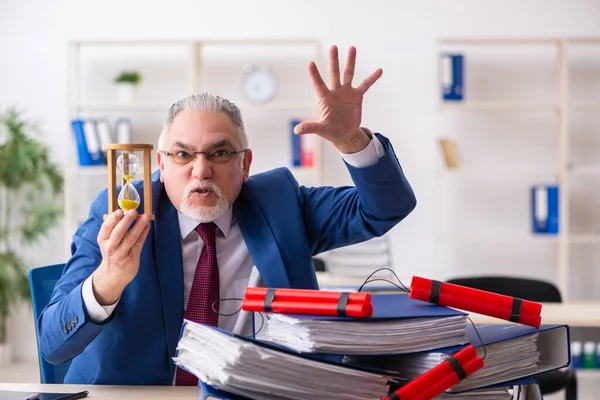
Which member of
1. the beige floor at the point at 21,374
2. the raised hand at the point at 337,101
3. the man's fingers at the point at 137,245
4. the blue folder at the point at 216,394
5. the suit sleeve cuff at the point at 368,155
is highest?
the raised hand at the point at 337,101

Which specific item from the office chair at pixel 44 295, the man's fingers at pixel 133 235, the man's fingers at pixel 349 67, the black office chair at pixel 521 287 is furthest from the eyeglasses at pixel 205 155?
the black office chair at pixel 521 287

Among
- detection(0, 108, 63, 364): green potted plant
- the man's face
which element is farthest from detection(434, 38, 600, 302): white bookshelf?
the man's face

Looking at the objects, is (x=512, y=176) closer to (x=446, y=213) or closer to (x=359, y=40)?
(x=446, y=213)

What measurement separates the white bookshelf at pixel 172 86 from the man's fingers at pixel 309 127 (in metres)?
3.90

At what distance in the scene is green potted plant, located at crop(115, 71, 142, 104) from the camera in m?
5.41

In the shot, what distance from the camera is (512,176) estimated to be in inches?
214

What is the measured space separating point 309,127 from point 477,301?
1.67ft

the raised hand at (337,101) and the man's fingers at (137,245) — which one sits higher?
the raised hand at (337,101)

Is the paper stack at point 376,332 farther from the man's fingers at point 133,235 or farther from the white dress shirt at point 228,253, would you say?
the white dress shirt at point 228,253

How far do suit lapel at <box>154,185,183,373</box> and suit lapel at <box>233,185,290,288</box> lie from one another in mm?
165

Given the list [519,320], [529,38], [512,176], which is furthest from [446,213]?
[519,320]

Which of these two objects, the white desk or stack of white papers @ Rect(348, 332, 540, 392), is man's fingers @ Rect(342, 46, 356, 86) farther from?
the white desk

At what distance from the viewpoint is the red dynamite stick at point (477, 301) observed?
3.58ft

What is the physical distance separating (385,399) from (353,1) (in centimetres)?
491
